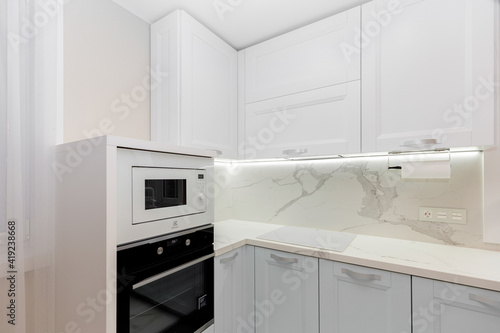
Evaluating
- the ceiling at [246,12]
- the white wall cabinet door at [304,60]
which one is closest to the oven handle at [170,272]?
the white wall cabinet door at [304,60]

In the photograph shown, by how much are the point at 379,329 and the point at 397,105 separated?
1152mm

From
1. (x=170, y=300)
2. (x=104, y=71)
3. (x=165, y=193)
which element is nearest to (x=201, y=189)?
(x=165, y=193)

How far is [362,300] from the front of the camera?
124 cm

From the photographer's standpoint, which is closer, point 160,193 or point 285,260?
point 160,193

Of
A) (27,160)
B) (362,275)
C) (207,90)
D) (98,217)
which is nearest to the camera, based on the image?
(98,217)

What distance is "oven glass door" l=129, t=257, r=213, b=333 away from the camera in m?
0.98

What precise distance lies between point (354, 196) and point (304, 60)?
101 centimetres

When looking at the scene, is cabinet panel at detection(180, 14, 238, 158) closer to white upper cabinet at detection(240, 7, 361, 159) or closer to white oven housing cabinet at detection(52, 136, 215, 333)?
white upper cabinet at detection(240, 7, 361, 159)

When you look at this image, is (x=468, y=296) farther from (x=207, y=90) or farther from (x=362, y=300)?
(x=207, y=90)

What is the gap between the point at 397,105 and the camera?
135 centimetres

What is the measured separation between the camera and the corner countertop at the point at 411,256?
3.43 ft

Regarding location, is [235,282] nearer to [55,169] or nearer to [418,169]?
[55,169]

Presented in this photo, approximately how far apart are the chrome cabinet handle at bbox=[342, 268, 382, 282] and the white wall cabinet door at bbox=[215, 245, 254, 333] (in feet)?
1.91

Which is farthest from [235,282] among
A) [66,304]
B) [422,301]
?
[422,301]
